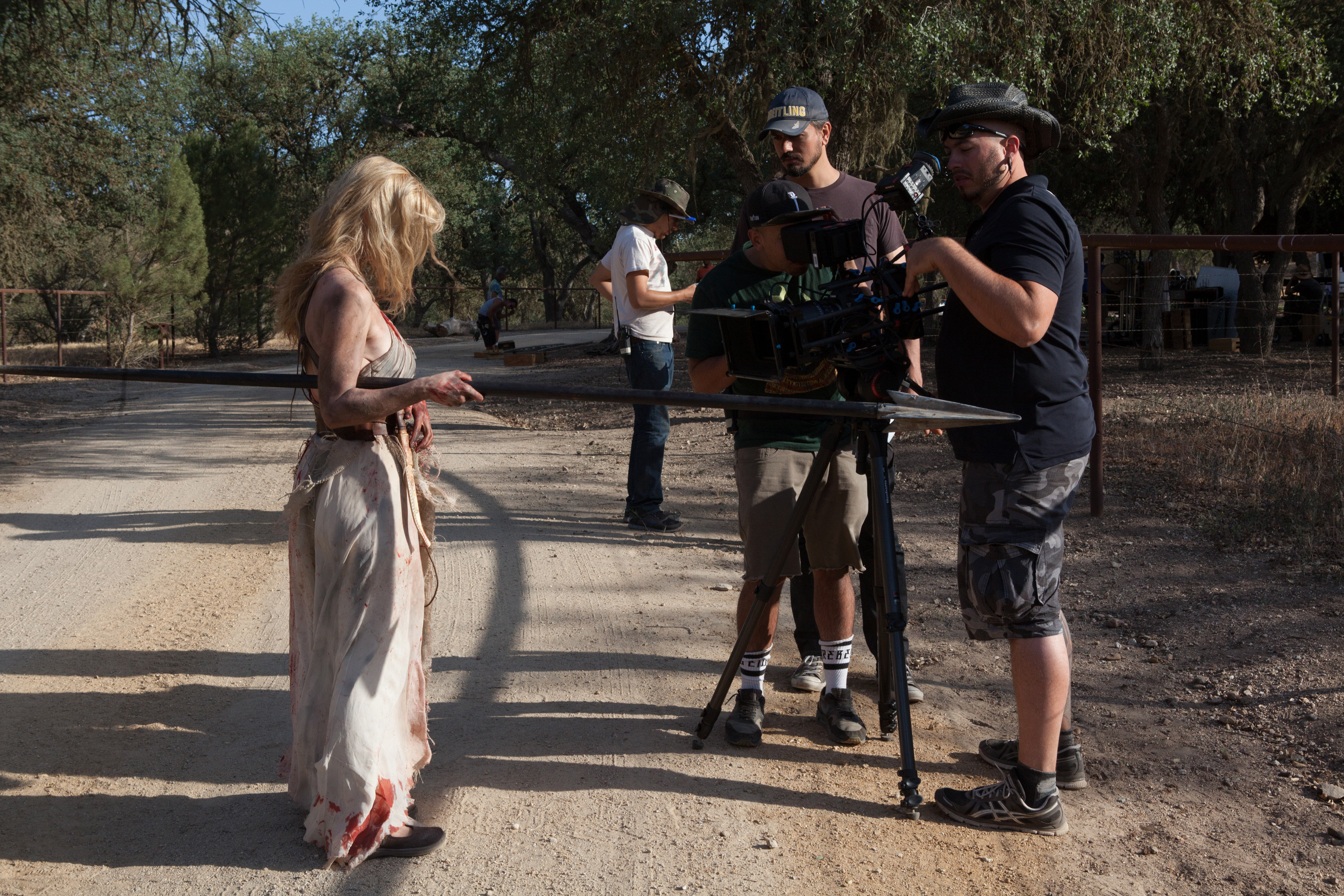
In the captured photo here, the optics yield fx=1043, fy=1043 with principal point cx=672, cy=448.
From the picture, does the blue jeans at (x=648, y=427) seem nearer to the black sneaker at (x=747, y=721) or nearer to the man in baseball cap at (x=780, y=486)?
the man in baseball cap at (x=780, y=486)

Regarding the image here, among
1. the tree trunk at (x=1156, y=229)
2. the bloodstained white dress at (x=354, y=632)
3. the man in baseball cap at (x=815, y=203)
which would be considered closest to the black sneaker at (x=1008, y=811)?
the man in baseball cap at (x=815, y=203)

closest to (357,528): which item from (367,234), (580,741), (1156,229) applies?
(367,234)

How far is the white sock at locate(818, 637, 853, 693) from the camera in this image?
138 inches

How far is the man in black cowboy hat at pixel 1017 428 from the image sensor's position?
273 cm

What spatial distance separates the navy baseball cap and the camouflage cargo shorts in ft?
5.18

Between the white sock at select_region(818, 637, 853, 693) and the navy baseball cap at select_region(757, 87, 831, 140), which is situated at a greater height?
the navy baseball cap at select_region(757, 87, 831, 140)

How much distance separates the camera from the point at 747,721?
345 centimetres

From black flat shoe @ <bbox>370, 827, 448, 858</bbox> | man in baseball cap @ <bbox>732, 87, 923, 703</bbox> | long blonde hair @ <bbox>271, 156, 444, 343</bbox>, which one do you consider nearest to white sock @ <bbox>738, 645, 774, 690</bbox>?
man in baseball cap @ <bbox>732, 87, 923, 703</bbox>

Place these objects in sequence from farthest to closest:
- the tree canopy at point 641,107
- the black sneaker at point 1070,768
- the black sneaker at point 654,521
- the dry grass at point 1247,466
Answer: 1. the tree canopy at point 641,107
2. the black sneaker at point 654,521
3. the dry grass at point 1247,466
4. the black sneaker at point 1070,768

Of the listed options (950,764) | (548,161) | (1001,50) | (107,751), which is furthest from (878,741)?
(548,161)

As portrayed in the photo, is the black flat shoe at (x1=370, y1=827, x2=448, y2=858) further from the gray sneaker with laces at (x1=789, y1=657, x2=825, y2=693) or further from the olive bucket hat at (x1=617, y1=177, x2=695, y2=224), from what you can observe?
the olive bucket hat at (x1=617, y1=177, x2=695, y2=224)

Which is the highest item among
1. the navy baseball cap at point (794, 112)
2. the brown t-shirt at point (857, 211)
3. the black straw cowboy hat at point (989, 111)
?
the navy baseball cap at point (794, 112)

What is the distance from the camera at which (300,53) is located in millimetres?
30906

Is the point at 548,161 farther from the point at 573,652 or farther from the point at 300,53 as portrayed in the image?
the point at 300,53
